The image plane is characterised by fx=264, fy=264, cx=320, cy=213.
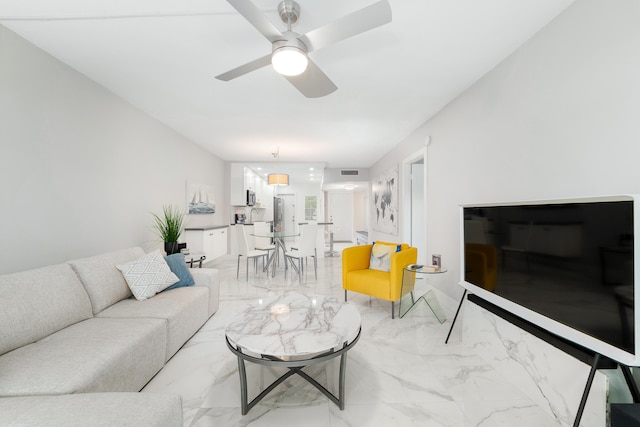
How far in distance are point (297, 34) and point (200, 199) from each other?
4306mm

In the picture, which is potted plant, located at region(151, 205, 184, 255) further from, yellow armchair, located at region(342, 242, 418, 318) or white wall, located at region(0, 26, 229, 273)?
yellow armchair, located at region(342, 242, 418, 318)

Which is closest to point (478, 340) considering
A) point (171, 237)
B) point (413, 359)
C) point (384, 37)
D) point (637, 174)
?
point (413, 359)

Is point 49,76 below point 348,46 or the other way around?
below

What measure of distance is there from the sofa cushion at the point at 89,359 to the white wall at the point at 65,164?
0.98 m

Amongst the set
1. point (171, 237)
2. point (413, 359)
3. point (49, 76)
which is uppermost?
point (49, 76)

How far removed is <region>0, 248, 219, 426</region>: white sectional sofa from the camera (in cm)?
98

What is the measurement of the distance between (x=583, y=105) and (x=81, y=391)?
3.15 metres

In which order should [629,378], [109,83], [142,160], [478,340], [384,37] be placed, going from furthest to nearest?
[142,160]
[109,83]
[478,340]
[384,37]
[629,378]

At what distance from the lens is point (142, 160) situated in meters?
3.52

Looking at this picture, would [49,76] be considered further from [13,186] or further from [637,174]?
[637,174]

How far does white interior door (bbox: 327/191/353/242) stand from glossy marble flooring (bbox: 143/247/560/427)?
800 centimetres

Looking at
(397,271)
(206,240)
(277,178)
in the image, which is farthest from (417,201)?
(206,240)

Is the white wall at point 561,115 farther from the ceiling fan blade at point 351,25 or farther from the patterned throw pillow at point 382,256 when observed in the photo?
the ceiling fan blade at point 351,25

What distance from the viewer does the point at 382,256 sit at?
325 cm
